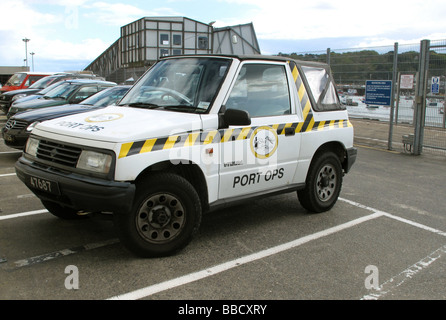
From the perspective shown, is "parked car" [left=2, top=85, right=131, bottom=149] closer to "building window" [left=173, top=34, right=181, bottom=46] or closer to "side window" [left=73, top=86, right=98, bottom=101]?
"side window" [left=73, top=86, right=98, bottom=101]

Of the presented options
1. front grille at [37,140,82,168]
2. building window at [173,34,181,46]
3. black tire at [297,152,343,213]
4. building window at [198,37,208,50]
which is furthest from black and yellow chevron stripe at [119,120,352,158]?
building window at [198,37,208,50]

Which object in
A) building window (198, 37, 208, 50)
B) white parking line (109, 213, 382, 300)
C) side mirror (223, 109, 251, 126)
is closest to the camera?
white parking line (109, 213, 382, 300)

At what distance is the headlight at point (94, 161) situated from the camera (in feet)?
11.3

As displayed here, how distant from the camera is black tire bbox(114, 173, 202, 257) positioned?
3.61m

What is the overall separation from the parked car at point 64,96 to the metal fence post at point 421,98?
811cm

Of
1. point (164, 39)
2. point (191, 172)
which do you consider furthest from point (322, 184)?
point (164, 39)

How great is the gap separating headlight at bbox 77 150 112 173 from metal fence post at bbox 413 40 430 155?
8.82 meters

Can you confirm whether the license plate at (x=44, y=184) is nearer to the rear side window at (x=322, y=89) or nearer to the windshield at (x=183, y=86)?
the windshield at (x=183, y=86)

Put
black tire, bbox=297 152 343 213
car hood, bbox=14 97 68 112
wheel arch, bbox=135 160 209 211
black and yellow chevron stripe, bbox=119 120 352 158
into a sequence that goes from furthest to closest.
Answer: car hood, bbox=14 97 68 112 < black tire, bbox=297 152 343 213 < wheel arch, bbox=135 160 209 211 < black and yellow chevron stripe, bbox=119 120 352 158

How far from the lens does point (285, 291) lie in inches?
131

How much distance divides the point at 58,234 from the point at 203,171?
5.77ft

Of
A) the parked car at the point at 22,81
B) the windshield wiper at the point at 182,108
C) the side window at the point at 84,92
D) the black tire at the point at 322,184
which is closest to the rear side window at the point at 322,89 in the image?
the black tire at the point at 322,184

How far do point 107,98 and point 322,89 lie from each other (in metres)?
5.28
